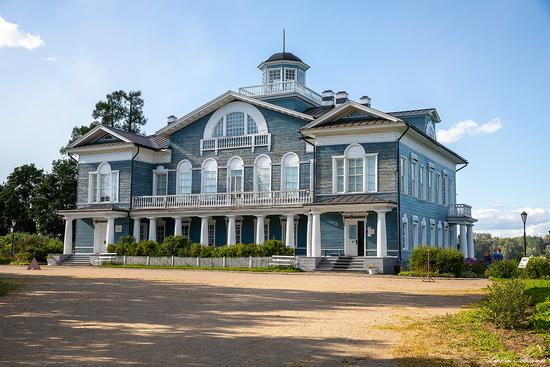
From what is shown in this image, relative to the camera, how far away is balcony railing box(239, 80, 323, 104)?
1661 inches

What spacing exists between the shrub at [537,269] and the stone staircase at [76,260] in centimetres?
2722

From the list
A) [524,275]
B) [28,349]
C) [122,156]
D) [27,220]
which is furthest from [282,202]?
[27,220]

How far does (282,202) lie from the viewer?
37.5m

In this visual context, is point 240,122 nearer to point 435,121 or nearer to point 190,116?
point 190,116

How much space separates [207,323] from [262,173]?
28485mm

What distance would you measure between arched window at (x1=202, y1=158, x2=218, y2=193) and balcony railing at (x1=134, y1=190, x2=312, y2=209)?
4.36 ft

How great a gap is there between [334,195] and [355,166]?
6.60ft

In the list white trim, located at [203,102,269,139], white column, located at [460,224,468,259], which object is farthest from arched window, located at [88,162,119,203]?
white column, located at [460,224,468,259]

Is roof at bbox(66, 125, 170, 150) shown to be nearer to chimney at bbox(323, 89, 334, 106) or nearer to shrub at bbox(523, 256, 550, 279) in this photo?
chimney at bbox(323, 89, 334, 106)

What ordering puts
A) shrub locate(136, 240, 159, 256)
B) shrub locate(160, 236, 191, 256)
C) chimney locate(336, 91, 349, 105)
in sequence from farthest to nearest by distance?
1. chimney locate(336, 91, 349, 105)
2. shrub locate(136, 240, 159, 256)
3. shrub locate(160, 236, 191, 256)

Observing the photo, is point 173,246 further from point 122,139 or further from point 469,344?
point 469,344

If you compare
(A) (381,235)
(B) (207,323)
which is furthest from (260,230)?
(B) (207,323)

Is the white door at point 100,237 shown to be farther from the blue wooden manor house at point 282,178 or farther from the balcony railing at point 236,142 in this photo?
the balcony railing at point 236,142

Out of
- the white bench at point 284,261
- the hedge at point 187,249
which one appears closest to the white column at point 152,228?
the hedge at point 187,249
